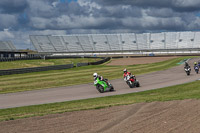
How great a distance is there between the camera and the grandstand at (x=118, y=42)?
10731 centimetres

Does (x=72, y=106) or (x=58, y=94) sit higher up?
(x=58, y=94)

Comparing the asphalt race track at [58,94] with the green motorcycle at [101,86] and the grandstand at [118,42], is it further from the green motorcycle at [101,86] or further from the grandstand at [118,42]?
the grandstand at [118,42]

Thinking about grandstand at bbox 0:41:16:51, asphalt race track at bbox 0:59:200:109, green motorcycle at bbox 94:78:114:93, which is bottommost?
asphalt race track at bbox 0:59:200:109

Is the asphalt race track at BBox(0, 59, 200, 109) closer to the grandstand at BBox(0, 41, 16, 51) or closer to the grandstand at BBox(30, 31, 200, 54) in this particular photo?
the grandstand at BBox(0, 41, 16, 51)

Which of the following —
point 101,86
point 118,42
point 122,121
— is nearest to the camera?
point 122,121

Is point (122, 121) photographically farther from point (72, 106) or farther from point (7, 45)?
point (7, 45)

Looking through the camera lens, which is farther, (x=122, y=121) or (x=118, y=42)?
(x=118, y=42)

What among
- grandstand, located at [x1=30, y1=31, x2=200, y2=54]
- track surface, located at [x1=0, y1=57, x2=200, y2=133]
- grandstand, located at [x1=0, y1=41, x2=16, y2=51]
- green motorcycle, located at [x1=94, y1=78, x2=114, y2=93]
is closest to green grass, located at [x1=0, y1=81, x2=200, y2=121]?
track surface, located at [x1=0, y1=57, x2=200, y2=133]

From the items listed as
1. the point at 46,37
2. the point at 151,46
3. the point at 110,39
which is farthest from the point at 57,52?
the point at 151,46

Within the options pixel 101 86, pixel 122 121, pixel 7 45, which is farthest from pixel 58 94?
pixel 7 45

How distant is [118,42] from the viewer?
116 meters

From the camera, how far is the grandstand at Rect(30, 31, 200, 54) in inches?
4225

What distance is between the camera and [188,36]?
4304 inches

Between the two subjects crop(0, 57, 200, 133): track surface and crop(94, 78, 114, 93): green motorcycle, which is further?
crop(94, 78, 114, 93): green motorcycle
